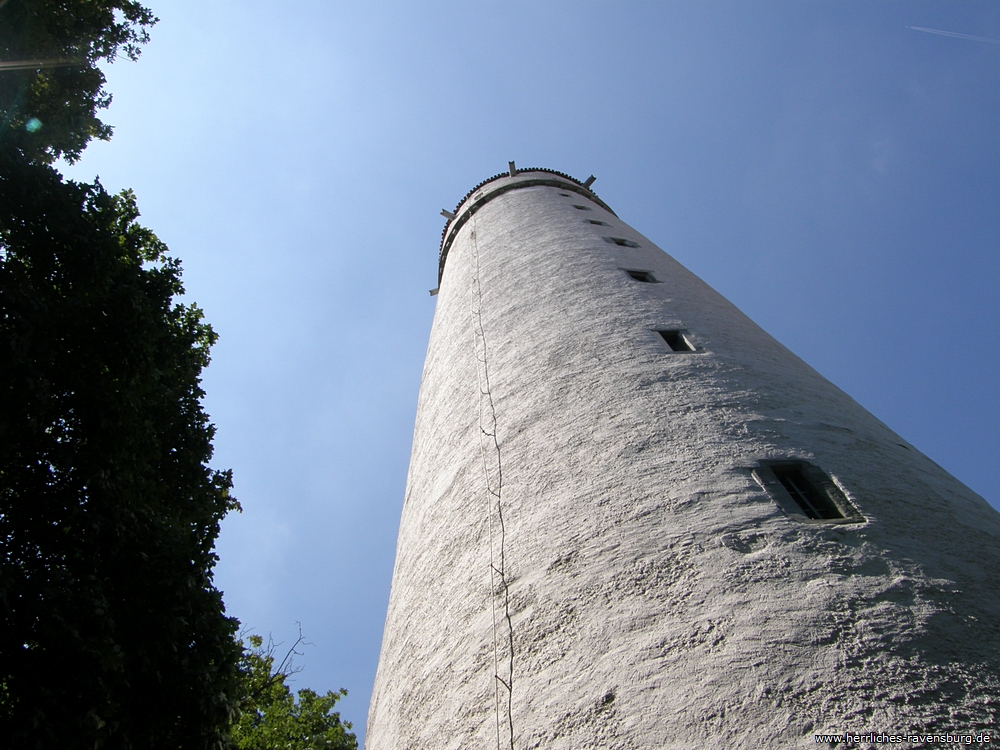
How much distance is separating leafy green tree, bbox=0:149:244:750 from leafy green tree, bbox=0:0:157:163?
1709 millimetres

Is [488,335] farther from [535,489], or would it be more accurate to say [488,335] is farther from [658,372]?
[535,489]

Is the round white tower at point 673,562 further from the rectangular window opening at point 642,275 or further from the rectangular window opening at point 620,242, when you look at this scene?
the rectangular window opening at point 620,242

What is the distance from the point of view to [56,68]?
946cm

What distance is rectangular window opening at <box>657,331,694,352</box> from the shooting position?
7.12 meters

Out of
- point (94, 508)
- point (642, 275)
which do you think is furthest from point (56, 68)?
point (642, 275)

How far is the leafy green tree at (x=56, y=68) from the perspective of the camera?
8242 mm

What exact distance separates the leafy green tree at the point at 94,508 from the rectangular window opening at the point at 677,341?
5182 millimetres

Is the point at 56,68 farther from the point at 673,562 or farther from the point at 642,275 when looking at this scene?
the point at 673,562

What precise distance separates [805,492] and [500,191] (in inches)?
578

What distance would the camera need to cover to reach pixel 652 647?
3.65 m

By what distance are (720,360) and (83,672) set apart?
19.6 ft

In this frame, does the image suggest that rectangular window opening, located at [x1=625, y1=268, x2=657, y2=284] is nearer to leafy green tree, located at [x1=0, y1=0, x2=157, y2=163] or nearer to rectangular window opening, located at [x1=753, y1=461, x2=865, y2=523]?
rectangular window opening, located at [x1=753, y1=461, x2=865, y2=523]

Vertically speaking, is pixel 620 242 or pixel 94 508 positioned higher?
pixel 620 242

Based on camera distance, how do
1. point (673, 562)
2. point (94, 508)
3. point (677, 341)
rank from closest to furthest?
point (673, 562), point (94, 508), point (677, 341)
